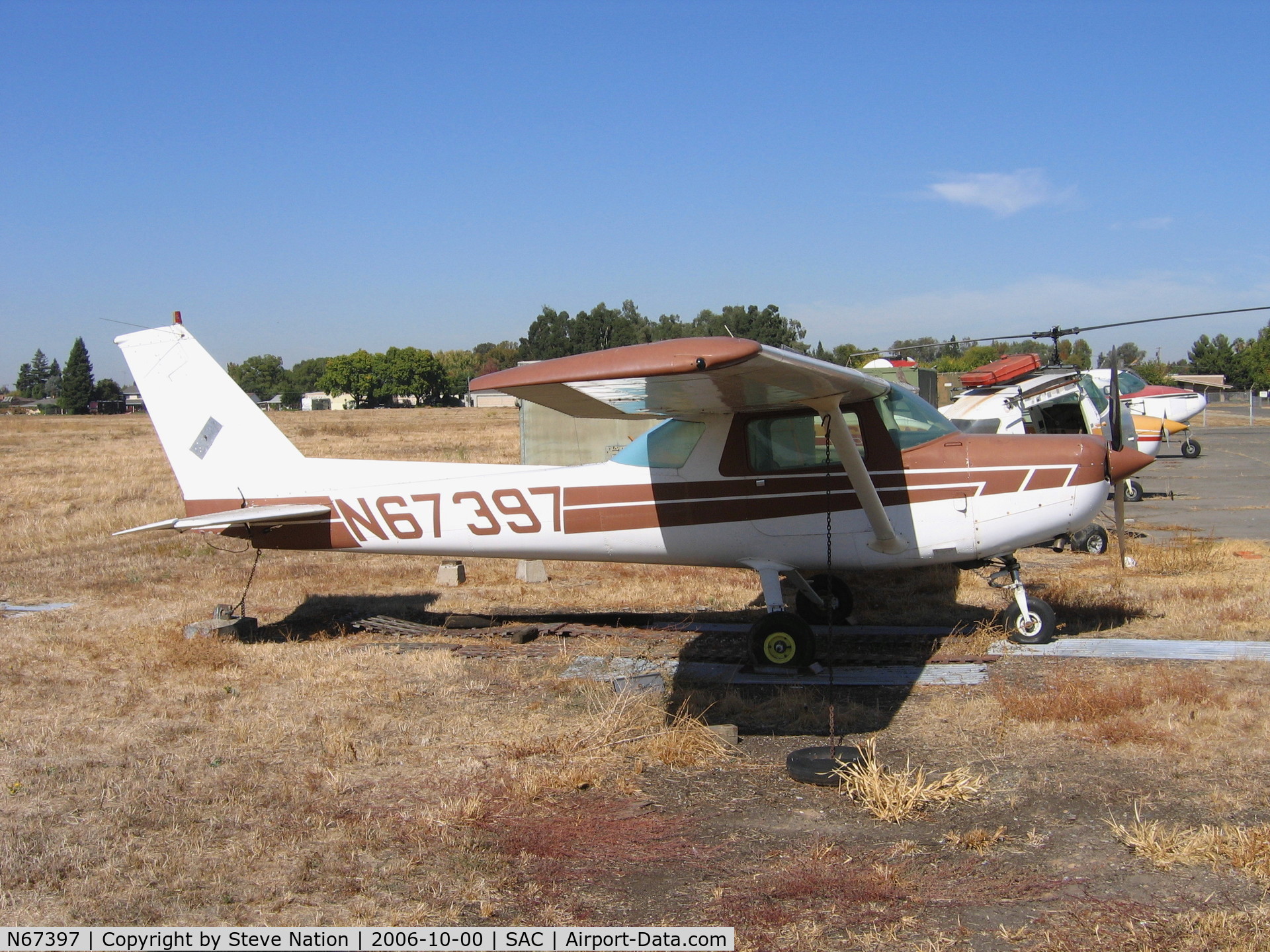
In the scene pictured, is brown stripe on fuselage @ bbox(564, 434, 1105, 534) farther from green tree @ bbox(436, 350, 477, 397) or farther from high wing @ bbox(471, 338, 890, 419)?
green tree @ bbox(436, 350, 477, 397)

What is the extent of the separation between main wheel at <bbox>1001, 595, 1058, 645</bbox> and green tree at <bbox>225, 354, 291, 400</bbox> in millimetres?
140411

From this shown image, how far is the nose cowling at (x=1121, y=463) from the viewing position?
26.5ft

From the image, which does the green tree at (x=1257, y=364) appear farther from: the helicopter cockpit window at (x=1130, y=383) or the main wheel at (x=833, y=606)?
the main wheel at (x=833, y=606)

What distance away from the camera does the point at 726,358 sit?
15.3 feet

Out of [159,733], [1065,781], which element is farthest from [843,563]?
[159,733]

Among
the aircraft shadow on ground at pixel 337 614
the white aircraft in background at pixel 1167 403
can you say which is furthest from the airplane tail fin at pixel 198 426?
the white aircraft in background at pixel 1167 403

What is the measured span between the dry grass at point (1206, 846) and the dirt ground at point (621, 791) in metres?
0.01

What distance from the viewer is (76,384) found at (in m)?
104

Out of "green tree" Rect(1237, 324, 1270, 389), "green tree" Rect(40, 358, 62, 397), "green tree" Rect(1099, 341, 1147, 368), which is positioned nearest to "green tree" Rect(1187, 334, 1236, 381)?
"green tree" Rect(1237, 324, 1270, 389)

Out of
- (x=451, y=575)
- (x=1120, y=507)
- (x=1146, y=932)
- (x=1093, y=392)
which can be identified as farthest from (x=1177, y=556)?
(x=1146, y=932)

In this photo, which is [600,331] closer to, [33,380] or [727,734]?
[727,734]

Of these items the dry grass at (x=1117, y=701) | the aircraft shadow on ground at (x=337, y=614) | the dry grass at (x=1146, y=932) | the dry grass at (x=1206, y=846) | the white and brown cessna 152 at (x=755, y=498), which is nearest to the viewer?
the dry grass at (x=1146, y=932)

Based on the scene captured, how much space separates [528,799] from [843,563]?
3.91m

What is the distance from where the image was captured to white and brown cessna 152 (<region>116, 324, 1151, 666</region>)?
313 inches
